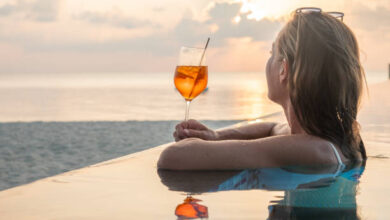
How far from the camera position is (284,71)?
218 cm

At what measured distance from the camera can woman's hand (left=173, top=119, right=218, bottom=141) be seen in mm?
2264

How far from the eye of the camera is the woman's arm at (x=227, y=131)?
228 cm

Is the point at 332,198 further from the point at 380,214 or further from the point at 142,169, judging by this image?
the point at 142,169

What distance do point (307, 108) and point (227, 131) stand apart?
0.69 m

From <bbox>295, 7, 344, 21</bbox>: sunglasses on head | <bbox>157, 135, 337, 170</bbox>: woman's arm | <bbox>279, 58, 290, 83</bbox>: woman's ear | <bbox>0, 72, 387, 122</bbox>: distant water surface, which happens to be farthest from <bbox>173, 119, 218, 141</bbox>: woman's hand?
<bbox>0, 72, 387, 122</bbox>: distant water surface

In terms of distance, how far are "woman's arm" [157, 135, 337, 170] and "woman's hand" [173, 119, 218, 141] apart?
1.04 feet

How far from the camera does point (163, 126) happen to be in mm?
13586

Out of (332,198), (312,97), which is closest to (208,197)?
(332,198)

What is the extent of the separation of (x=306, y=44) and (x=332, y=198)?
2.76 feet

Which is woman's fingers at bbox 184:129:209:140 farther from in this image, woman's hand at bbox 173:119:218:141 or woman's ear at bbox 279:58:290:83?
woman's ear at bbox 279:58:290:83

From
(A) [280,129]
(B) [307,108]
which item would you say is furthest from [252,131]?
(B) [307,108]

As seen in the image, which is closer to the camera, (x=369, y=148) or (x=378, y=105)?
(x=369, y=148)

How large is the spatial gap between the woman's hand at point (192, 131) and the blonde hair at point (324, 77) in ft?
1.66

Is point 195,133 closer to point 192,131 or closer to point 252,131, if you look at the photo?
point 192,131
